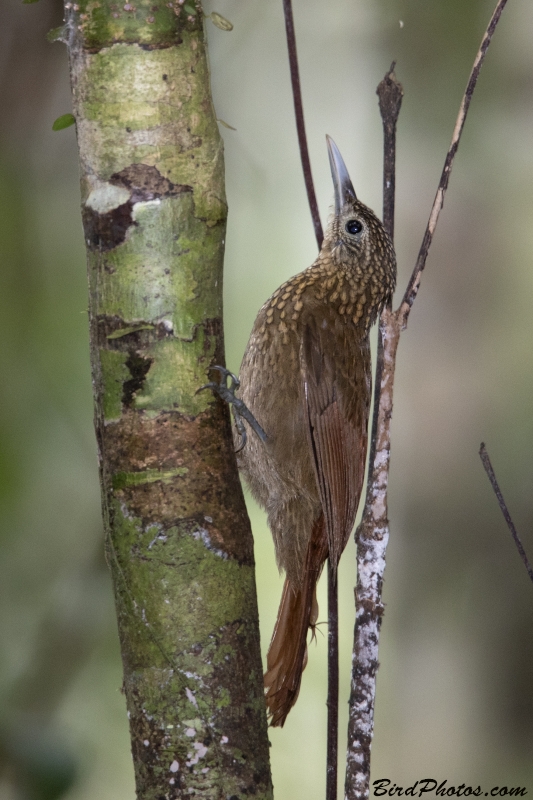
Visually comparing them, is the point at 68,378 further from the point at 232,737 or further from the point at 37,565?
the point at 232,737

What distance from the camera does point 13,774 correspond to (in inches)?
66.7

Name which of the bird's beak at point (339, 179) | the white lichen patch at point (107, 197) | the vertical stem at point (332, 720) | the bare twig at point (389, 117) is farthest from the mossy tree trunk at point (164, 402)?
the bird's beak at point (339, 179)

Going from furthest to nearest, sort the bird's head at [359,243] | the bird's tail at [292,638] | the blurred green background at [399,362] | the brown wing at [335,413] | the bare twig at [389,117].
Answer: the blurred green background at [399,362] < the bird's head at [359,243] < the brown wing at [335,413] < the bird's tail at [292,638] < the bare twig at [389,117]

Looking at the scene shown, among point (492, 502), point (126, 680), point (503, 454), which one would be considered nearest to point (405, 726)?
point (492, 502)

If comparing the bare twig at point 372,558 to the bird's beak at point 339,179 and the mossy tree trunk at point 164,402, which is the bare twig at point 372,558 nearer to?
the mossy tree trunk at point 164,402

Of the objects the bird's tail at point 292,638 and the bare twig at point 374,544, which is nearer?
the bare twig at point 374,544

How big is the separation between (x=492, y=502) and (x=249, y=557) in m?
1.63

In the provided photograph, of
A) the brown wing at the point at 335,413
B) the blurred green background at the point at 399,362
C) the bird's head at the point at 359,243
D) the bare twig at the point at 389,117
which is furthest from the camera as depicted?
the blurred green background at the point at 399,362

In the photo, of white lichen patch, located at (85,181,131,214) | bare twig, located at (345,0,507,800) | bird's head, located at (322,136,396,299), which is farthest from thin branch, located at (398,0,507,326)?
bird's head, located at (322,136,396,299)

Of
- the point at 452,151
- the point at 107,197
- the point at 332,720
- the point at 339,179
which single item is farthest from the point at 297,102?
the point at 332,720

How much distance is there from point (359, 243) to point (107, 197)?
967mm

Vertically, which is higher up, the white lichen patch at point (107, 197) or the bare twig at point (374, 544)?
the white lichen patch at point (107, 197)

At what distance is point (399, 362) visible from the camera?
8.23ft

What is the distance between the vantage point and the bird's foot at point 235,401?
44.0 inches
